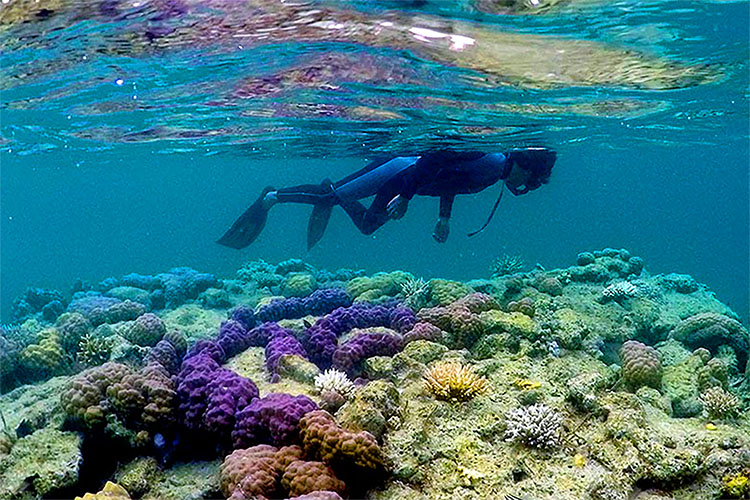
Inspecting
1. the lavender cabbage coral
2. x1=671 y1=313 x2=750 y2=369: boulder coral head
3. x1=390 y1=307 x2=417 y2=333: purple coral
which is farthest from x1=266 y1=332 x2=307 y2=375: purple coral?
x1=671 y1=313 x2=750 y2=369: boulder coral head

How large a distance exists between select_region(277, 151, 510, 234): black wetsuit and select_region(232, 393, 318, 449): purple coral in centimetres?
843

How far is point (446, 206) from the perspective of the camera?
14125mm

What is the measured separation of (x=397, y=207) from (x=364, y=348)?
21.5 feet

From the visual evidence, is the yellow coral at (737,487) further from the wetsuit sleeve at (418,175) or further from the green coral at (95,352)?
the wetsuit sleeve at (418,175)

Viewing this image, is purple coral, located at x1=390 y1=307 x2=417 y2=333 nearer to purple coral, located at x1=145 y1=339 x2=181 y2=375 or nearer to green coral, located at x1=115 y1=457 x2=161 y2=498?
purple coral, located at x1=145 y1=339 x2=181 y2=375

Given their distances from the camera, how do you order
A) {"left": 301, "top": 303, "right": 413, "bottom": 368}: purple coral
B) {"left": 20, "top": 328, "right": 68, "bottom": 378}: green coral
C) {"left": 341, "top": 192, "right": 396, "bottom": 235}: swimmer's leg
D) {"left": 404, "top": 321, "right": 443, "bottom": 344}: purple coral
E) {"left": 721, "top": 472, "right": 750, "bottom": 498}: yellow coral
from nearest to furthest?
{"left": 721, "top": 472, "right": 750, "bottom": 498}: yellow coral
{"left": 404, "top": 321, "right": 443, "bottom": 344}: purple coral
{"left": 301, "top": 303, "right": 413, "bottom": 368}: purple coral
{"left": 20, "top": 328, "right": 68, "bottom": 378}: green coral
{"left": 341, "top": 192, "right": 396, "bottom": 235}: swimmer's leg

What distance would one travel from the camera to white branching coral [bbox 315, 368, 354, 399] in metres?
7.05

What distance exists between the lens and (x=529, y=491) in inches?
207

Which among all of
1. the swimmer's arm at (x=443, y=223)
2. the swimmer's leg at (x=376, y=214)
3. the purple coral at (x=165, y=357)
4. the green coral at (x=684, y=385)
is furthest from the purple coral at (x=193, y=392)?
the swimmer's leg at (x=376, y=214)

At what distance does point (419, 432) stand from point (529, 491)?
130 centimetres

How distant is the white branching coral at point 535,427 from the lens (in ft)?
19.1

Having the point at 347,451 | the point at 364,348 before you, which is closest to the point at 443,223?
the point at 364,348

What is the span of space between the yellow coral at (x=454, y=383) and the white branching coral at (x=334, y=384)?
3.50 feet

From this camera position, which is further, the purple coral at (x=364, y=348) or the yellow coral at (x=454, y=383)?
the purple coral at (x=364, y=348)
